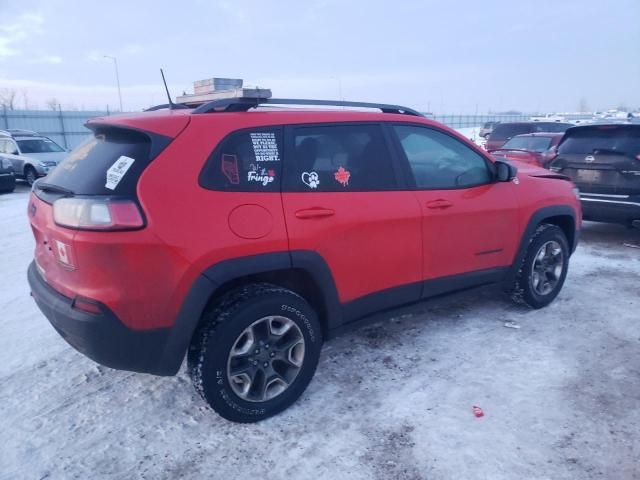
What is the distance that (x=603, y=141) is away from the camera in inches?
259

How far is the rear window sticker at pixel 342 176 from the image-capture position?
3.14 meters

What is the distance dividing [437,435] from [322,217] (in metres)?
1.42

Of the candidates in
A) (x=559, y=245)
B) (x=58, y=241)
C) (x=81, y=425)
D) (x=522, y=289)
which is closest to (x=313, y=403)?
(x=81, y=425)

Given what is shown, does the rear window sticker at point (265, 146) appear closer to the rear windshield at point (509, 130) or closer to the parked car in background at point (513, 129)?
the parked car in background at point (513, 129)

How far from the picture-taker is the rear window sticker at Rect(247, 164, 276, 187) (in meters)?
2.80

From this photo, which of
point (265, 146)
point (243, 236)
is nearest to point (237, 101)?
point (265, 146)

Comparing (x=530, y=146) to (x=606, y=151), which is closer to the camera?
(x=606, y=151)

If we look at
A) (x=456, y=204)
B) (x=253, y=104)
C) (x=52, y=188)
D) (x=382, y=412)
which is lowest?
(x=382, y=412)

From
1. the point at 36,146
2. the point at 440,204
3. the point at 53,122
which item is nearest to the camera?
the point at 440,204

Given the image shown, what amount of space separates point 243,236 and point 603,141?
5.89 metres

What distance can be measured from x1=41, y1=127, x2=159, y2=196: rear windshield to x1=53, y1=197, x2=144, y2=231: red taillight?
71mm

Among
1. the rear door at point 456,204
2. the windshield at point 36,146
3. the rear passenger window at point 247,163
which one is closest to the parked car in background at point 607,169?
the rear door at point 456,204

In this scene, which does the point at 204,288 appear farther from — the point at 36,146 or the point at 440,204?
the point at 36,146

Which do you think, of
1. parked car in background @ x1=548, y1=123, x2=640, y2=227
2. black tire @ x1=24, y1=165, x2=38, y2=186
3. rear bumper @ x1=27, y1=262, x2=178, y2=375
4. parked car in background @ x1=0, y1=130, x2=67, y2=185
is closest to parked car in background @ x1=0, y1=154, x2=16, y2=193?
parked car in background @ x1=0, y1=130, x2=67, y2=185
